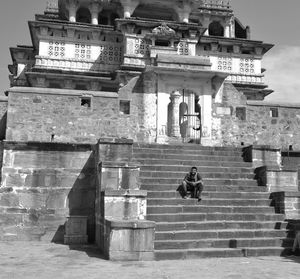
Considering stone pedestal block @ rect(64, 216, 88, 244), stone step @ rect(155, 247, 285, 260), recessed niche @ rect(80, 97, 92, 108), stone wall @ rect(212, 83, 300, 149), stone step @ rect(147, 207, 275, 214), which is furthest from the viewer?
stone wall @ rect(212, 83, 300, 149)

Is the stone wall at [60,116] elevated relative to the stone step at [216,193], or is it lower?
elevated

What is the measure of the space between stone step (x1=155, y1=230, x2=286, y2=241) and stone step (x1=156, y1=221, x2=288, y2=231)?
20 cm

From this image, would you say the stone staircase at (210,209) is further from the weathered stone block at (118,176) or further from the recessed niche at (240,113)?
the recessed niche at (240,113)

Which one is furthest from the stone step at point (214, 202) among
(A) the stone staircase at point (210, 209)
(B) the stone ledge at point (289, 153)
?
(B) the stone ledge at point (289, 153)

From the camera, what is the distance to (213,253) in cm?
845

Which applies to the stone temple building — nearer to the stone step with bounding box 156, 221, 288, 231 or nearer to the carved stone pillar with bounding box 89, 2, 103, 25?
the stone step with bounding box 156, 221, 288, 231

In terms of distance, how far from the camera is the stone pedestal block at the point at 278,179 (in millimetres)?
10938

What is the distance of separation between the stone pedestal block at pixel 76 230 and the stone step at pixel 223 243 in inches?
114

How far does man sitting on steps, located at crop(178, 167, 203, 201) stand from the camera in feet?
33.3

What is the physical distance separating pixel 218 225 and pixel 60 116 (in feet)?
21.3

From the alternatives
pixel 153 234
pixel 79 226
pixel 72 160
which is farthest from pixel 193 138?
pixel 153 234

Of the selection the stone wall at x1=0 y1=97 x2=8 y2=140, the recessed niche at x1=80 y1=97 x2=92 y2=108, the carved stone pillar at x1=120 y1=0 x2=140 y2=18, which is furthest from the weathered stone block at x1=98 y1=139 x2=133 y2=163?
the carved stone pillar at x1=120 y1=0 x2=140 y2=18

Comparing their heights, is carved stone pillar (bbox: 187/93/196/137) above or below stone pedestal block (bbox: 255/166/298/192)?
above

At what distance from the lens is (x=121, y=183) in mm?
9867
